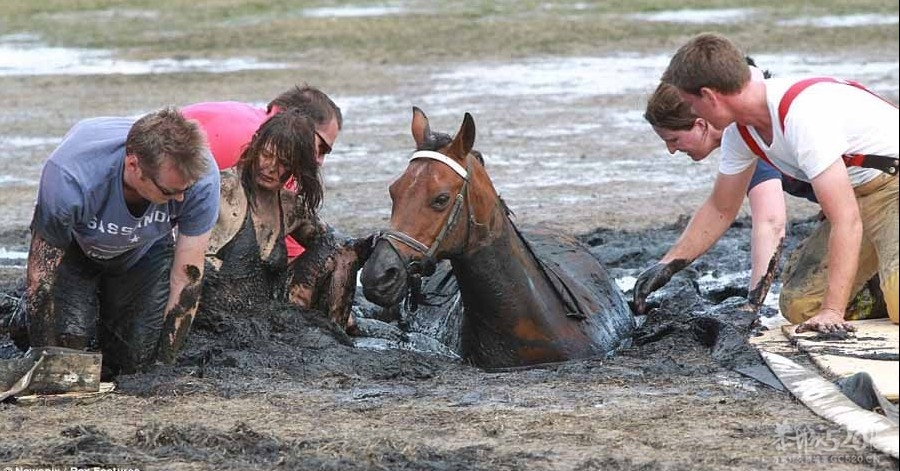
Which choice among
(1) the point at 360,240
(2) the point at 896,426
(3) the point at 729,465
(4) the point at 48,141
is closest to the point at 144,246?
(1) the point at 360,240

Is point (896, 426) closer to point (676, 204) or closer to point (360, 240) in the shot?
point (360, 240)

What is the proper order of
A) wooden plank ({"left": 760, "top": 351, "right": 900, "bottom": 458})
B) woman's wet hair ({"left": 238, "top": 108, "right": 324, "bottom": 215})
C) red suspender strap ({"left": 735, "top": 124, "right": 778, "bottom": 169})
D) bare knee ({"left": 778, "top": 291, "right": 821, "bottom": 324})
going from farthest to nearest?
bare knee ({"left": 778, "top": 291, "right": 821, "bottom": 324}) < woman's wet hair ({"left": 238, "top": 108, "right": 324, "bottom": 215}) < red suspender strap ({"left": 735, "top": 124, "right": 778, "bottom": 169}) < wooden plank ({"left": 760, "top": 351, "right": 900, "bottom": 458})

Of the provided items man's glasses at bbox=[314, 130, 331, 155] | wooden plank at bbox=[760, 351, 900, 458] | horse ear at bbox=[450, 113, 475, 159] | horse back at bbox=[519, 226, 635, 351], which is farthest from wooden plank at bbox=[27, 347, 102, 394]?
wooden plank at bbox=[760, 351, 900, 458]

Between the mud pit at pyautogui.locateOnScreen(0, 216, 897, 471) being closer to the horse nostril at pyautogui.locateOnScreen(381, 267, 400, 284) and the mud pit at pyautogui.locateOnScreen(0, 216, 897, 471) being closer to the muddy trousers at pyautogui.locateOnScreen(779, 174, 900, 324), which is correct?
the muddy trousers at pyautogui.locateOnScreen(779, 174, 900, 324)

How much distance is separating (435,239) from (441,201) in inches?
6.9

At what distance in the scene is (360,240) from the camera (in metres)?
8.05

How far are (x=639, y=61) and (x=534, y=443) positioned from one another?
14.7 meters

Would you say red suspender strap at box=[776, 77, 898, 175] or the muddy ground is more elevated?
Answer: red suspender strap at box=[776, 77, 898, 175]

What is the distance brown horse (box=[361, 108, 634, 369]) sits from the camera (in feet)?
21.9

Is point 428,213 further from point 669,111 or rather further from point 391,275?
point 669,111

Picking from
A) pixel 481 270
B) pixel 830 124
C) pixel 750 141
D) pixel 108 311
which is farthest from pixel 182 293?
pixel 830 124

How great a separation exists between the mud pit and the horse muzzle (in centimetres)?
42

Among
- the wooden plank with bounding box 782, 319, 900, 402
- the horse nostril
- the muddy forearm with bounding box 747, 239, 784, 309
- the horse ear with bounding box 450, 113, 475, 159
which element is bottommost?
the muddy forearm with bounding box 747, 239, 784, 309

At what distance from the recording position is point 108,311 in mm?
7211
